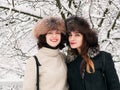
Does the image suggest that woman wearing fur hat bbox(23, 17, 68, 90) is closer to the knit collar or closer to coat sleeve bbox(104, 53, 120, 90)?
the knit collar

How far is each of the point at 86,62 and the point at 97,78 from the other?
156 mm

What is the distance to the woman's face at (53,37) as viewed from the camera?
2968 mm

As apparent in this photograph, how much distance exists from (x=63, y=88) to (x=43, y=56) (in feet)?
1.02

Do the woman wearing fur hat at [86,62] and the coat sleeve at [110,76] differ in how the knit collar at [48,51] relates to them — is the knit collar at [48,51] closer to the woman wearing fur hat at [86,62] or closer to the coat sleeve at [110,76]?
the woman wearing fur hat at [86,62]

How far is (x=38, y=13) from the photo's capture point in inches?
222

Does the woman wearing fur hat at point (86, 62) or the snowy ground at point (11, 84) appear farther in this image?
the snowy ground at point (11, 84)

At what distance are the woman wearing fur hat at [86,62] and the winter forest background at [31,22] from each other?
225 cm

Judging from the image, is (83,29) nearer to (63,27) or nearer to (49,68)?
(63,27)

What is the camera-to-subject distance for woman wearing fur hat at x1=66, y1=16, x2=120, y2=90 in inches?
115

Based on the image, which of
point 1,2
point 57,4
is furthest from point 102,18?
point 1,2

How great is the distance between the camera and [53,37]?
2963 mm

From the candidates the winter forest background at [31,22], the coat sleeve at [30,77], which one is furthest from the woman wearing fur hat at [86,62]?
the winter forest background at [31,22]

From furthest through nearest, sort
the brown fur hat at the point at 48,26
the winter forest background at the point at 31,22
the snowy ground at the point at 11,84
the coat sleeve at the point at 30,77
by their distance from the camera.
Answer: the snowy ground at the point at 11,84 < the winter forest background at the point at 31,22 < the brown fur hat at the point at 48,26 < the coat sleeve at the point at 30,77

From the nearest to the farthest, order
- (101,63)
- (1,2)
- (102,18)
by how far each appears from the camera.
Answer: (101,63), (102,18), (1,2)
